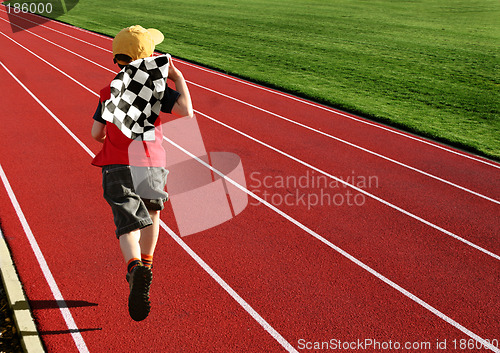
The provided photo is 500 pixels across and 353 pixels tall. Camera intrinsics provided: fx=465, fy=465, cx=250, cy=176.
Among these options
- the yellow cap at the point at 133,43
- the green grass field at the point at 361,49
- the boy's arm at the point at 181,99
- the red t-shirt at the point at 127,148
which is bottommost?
the green grass field at the point at 361,49

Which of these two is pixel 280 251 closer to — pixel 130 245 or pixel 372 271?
pixel 372 271

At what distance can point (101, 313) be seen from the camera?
4.13m

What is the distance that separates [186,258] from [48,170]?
3365 millimetres

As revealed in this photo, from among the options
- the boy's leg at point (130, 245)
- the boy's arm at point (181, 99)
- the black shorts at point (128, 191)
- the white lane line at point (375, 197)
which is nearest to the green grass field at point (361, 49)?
the white lane line at point (375, 197)

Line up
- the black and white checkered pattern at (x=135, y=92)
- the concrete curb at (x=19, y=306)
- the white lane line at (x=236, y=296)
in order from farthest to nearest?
the white lane line at (x=236, y=296) < the concrete curb at (x=19, y=306) < the black and white checkered pattern at (x=135, y=92)

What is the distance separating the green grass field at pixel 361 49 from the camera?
38.9 ft

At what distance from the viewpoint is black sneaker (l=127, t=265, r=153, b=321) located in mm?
3373

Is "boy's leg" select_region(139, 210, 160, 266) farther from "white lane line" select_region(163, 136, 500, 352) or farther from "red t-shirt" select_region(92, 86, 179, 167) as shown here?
"white lane line" select_region(163, 136, 500, 352)

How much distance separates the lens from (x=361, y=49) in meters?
19.8

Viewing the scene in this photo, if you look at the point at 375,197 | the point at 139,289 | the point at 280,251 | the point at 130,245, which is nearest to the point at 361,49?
the point at 375,197

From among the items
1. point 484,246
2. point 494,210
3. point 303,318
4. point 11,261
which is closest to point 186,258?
point 303,318

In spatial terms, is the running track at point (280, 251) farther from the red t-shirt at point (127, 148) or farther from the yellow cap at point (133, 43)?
the yellow cap at point (133, 43)

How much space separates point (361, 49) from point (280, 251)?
53.8ft

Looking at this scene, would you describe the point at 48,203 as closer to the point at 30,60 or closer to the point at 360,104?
the point at 360,104
